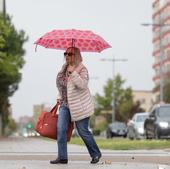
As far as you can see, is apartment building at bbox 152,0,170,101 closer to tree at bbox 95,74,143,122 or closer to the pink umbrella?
tree at bbox 95,74,143,122

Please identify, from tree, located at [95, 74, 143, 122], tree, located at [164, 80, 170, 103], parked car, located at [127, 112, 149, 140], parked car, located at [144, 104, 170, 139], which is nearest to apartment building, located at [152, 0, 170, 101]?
tree, located at [95, 74, 143, 122]

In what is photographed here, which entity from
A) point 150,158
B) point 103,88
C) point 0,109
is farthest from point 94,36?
point 103,88

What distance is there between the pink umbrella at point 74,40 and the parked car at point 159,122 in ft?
51.2

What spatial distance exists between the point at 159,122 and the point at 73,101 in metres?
16.5

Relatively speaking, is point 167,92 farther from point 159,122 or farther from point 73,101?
point 73,101

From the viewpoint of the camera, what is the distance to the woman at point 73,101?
35.5 feet

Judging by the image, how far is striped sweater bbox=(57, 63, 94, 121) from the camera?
10.8m

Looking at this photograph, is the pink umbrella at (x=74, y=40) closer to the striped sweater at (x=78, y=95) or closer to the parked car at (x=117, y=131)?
the striped sweater at (x=78, y=95)

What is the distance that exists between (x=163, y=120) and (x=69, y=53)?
16.4m

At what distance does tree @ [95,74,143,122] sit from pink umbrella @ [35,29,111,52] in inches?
3627

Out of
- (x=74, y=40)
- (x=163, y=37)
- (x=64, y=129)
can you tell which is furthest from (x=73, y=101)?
(x=163, y=37)

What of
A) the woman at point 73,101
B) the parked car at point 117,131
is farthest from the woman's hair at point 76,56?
the parked car at point 117,131

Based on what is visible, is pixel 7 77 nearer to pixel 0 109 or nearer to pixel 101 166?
pixel 0 109

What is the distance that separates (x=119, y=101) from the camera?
109062mm
